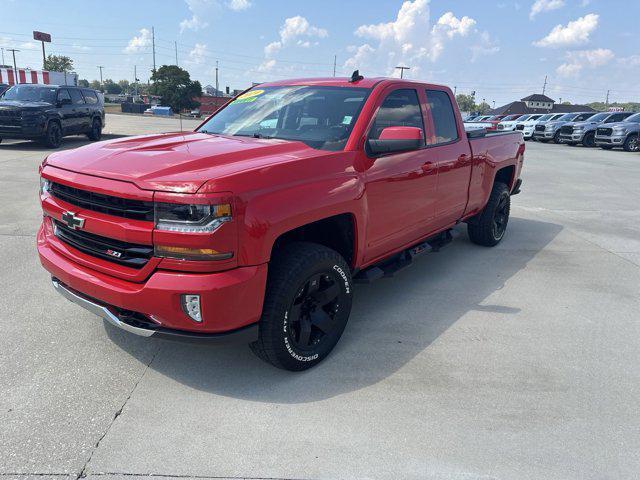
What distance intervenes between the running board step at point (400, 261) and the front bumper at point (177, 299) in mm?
1266

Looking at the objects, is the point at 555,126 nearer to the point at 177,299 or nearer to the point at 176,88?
the point at 177,299

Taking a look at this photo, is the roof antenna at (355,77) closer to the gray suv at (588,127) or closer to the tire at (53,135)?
the tire at (53,135)

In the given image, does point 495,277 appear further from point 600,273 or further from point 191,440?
point 191,440

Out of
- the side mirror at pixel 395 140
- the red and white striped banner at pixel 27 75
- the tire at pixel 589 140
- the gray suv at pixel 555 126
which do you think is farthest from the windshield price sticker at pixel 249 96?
the red and white striped banner at pixel 27 75

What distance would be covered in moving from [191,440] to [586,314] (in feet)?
11.6

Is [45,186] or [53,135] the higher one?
[45,186]

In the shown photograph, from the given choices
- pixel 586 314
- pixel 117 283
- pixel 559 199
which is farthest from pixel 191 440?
pixel 559 199

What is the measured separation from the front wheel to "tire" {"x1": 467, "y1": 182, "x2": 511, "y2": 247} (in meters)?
20.9

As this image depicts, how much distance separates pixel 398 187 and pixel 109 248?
2.12m

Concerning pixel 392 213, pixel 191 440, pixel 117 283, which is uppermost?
pixel 392 213

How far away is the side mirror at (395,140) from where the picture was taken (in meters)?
A: 3.39

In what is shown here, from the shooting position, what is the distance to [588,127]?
25750 millimetres

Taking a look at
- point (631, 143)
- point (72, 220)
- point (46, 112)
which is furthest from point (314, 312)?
point (631, 143)

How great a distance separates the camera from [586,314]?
14.2 feet
